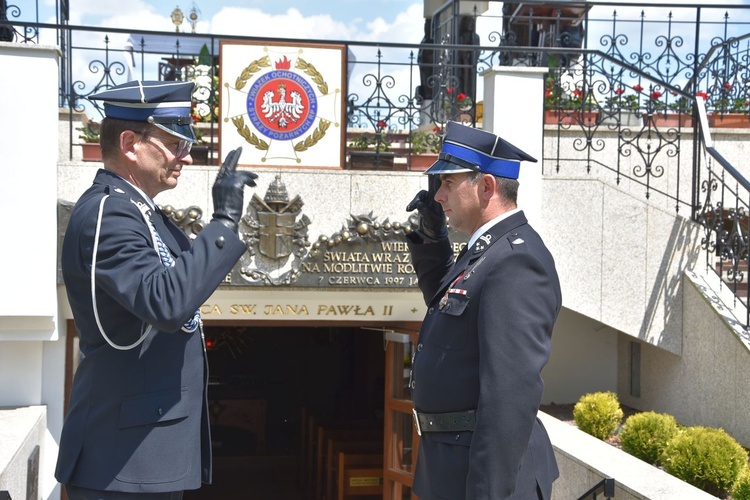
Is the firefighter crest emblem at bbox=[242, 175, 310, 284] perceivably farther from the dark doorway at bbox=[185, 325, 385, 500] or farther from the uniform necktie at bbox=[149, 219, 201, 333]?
the dark doorway at bbox=[185, 325, 385, 500]

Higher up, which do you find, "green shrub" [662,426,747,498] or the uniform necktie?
the uniform necktie

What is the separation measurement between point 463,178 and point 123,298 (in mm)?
1179

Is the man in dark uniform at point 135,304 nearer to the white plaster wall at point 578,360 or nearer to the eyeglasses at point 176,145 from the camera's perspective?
the eyeglasses at point 176,145

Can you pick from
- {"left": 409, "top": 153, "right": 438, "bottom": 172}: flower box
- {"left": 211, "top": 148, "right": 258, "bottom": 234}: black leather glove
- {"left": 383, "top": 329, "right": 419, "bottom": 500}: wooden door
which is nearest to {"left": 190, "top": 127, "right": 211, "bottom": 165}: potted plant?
{"left": 409, "top": 153, "right": 438, "bottom": 172}: flower box

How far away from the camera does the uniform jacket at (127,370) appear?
247 cm

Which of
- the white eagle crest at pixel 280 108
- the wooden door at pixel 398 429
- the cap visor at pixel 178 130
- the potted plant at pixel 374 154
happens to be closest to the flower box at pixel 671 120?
the potted plant at pixel 374 154

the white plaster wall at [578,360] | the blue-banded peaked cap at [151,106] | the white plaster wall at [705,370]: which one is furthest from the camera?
the white plaster wall at [578,360]

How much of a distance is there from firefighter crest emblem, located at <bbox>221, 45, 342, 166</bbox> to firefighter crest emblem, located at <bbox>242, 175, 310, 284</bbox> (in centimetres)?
32

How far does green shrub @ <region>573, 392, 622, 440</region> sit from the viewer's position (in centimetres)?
648

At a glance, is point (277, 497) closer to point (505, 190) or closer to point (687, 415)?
point (687, 415)

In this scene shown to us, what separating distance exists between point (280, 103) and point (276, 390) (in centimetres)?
759

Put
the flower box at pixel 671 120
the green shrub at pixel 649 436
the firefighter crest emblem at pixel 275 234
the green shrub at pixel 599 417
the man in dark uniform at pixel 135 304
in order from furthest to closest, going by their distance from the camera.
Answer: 1. the flower box at pixel 671 120
2. the green shrub at pixel 599 417
3. the firefighter crest emblem at pixel 275 234
4. the green shrub at pixel 649 436
5. the man in dark uniform at pixel 135 304

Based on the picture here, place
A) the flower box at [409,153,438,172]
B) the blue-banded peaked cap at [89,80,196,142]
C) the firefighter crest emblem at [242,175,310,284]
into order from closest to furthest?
the blue-banded peaked cap at [89,80,196,142]
the firefighter crest emblem at [242,175,310,284]
the flower box at [409,153,438,172]

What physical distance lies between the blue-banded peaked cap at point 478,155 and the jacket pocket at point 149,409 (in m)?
1.10
